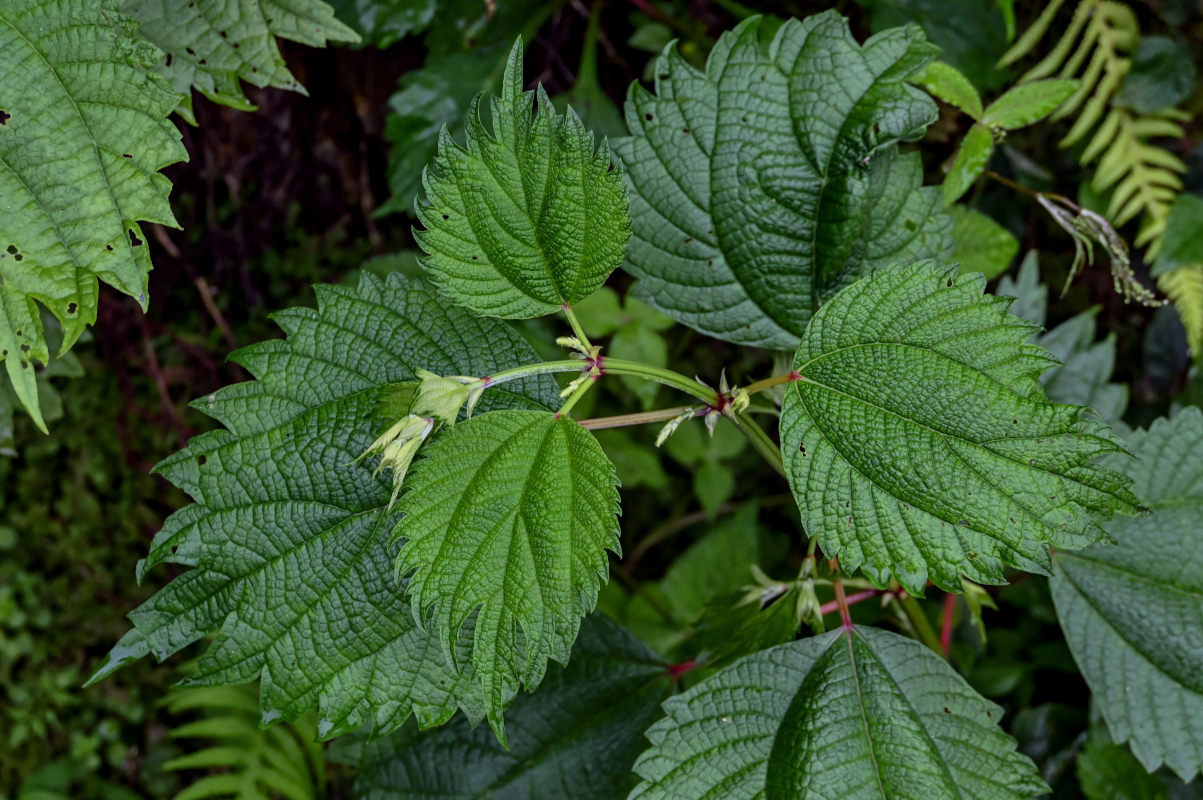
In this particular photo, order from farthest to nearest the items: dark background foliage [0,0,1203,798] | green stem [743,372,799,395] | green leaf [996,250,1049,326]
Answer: dark background foliage [0,0,1203,798], green leaf [996,250,1049,326], green stem [743,372,799,395]

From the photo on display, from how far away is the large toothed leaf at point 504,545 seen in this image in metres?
1.04

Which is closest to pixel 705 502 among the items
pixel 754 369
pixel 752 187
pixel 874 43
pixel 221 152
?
pixel 754 369

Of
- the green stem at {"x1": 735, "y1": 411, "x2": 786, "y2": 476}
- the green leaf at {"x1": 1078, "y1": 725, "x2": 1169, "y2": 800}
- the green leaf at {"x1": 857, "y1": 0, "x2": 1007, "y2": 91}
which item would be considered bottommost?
the green leaf at {"x1": 1078, "y1": 725, "x2": 1169, "y2": 800}

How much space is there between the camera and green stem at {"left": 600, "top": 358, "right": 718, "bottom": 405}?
3.61 ft

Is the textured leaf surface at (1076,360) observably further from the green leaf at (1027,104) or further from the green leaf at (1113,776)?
the green leaf at (1113,776)

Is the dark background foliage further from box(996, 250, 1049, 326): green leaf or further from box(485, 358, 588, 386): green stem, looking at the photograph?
box(485, 358, 588, 386): green stem

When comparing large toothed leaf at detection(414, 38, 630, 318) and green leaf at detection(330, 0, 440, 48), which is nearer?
large toothed leaf at detection(414, 38, 630, 318)

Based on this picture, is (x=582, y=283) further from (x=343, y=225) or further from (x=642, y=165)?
(x=343, y=225)

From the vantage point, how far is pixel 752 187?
1.32 meters

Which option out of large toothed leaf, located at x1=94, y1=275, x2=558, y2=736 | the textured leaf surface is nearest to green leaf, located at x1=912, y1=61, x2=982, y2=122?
the textured leaf surface

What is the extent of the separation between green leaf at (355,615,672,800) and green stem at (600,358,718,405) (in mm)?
557

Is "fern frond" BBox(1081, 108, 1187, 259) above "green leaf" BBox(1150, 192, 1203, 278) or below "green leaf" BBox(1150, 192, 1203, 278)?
above

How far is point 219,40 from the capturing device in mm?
1411

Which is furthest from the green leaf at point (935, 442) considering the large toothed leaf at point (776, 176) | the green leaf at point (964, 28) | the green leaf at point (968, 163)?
the green leaf at point (964, 28)
